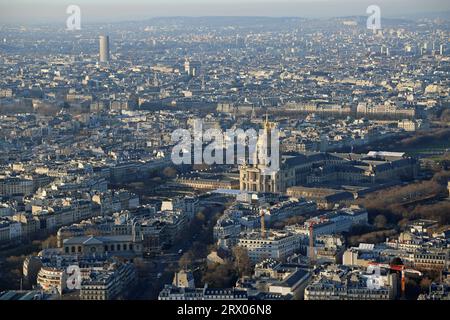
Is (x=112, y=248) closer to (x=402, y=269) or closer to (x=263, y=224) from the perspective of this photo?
(x=263, y=224)

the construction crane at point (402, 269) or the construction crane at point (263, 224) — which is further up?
the construction crane at point (402, 269)

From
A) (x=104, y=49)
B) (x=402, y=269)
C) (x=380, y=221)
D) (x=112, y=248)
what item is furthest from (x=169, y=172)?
(x=104, y=49)

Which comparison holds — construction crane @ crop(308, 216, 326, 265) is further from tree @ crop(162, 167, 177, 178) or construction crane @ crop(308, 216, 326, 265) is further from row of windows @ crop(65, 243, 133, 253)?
tree @ crop(162, 167, 177, 178)

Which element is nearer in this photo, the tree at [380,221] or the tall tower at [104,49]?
the tree at [380,221]

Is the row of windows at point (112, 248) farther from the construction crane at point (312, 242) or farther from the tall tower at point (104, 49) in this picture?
the tall tower at point (104, 49)

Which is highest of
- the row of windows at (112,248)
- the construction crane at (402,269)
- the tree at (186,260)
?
the construction crane at (402,269)

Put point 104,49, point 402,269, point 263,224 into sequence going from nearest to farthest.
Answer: point 402,269 → point 263,224 → point 104,49

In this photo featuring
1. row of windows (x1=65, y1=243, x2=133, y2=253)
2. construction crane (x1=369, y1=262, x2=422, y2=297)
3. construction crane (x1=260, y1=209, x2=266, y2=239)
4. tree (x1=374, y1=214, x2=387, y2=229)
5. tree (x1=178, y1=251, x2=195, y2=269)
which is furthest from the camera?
tree (x1=374, y1=214, x2=387, y2=229)

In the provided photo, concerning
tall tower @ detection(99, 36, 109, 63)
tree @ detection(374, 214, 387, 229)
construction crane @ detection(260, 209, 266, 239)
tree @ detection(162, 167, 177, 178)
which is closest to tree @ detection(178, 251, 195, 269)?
construction crane @ detection(260, 209, 266, 239)

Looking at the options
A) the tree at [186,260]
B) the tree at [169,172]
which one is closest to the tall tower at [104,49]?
the tree at [169,172]

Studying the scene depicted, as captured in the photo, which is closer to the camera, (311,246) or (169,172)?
(311,246)
